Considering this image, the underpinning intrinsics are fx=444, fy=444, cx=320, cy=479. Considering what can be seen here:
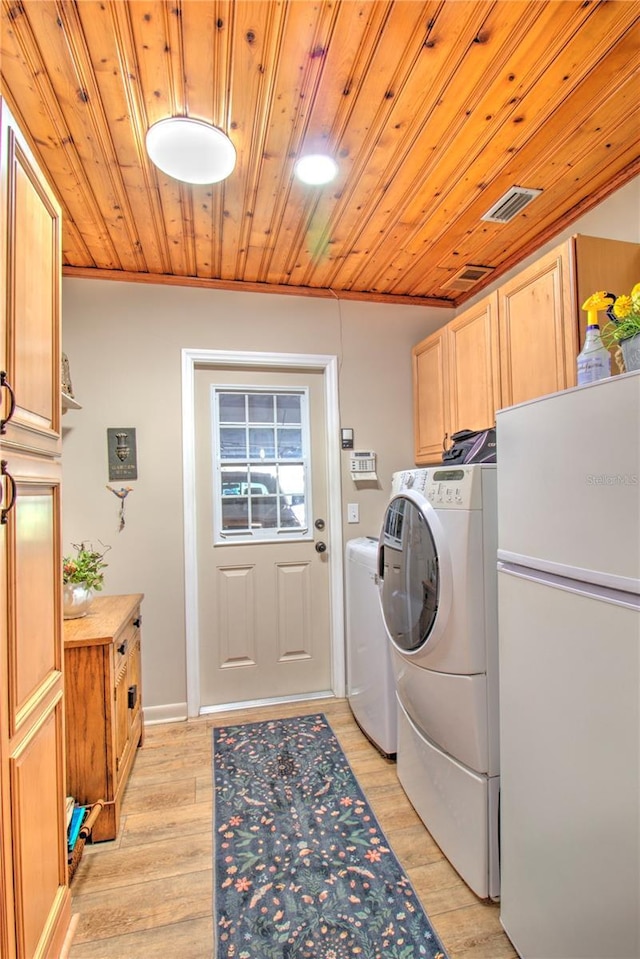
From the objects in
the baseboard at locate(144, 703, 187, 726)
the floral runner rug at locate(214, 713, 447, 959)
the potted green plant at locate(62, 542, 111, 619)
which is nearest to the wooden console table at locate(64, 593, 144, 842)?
the potted green plant at locate(62, 542, 111, 619)

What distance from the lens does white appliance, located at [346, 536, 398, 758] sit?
212cm

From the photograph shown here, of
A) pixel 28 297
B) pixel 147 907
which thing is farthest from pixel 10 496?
pixel 147 907

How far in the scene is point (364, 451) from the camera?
113 inches

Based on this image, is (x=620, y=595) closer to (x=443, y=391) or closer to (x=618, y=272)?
(x=618, y=272)

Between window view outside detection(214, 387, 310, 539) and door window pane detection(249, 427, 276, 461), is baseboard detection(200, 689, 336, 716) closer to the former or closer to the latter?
window view outside detection(214, 387, 310, 539)

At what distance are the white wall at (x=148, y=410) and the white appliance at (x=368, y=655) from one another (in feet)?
3.22

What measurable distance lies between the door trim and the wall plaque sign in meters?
0.27

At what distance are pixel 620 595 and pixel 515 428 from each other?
49 cm

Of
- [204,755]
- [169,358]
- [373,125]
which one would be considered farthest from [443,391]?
[204,755]

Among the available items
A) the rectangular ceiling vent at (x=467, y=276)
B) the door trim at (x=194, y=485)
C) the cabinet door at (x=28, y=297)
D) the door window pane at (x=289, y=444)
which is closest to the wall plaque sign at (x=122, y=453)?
the door trim at (x=194, y=485)

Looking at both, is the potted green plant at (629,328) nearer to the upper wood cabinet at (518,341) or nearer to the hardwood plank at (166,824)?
the upper wood cabinet at (518,341)

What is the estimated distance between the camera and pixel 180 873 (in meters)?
1.54

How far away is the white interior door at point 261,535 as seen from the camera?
2693 mm

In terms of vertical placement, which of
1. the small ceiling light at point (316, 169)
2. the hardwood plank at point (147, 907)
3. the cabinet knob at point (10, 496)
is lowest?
the hardwood plank at point (147, 907)
